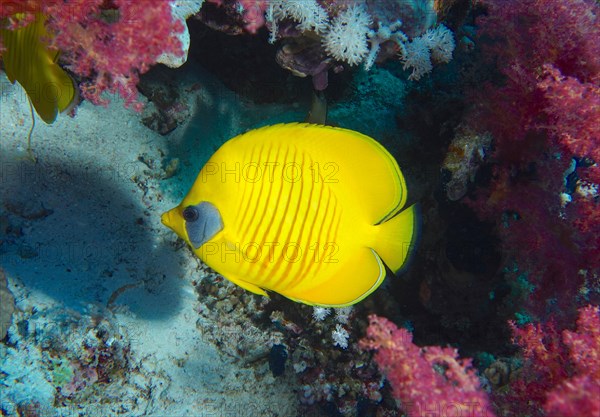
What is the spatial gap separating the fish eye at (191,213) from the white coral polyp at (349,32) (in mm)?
1138

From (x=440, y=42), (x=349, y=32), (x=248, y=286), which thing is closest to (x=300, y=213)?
(x=248, y=286)

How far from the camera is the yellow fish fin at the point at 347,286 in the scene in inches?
67.6

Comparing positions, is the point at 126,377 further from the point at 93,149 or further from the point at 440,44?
the point at 440,44

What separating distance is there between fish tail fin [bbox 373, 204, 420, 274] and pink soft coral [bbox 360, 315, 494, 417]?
0.39 metres

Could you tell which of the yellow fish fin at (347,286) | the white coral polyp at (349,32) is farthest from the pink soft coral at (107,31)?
the yellow fish fin at (347,286)

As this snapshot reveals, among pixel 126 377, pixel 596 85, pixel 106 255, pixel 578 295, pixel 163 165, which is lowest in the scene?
pixel 126 377

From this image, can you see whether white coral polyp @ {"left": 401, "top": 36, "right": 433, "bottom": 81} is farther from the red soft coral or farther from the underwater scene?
the red soft coral

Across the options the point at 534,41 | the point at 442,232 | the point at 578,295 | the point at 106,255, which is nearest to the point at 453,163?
the point at 442,232

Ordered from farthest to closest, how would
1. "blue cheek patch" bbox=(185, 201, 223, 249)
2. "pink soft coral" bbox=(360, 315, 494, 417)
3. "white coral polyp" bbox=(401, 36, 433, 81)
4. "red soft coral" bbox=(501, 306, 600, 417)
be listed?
1. "white coral polyp" bbox=(401, 36, 433, 81)
2. "blue cheek patch" bbox=(185, 201, 223, 249)
3. "red soft coral" bbox=(501, 306, 600, 417)
4. "pink soft coral" bbox=(360, 315, 494, 417)

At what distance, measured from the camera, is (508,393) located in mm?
1758

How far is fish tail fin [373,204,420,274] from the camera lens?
171cm

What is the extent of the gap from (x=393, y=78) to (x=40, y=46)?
7.63ft

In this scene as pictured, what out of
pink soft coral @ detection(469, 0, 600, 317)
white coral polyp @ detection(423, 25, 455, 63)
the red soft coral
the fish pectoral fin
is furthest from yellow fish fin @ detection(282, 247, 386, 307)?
white coral polyp @ detection(423, 25, 455, 63)

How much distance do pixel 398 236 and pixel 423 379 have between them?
59 centimetres
